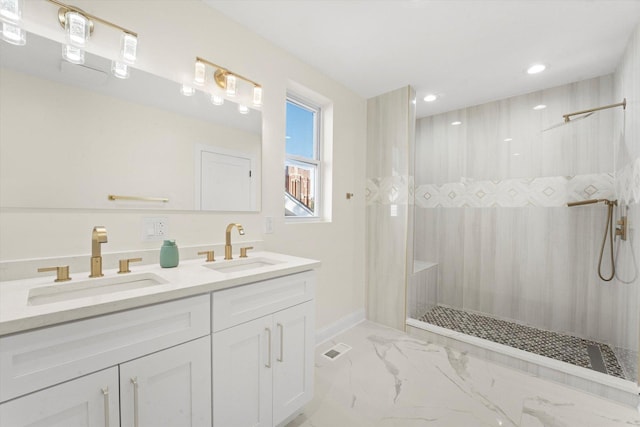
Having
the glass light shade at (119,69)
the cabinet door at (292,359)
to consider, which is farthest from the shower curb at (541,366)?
the glass light shade at (119,69)

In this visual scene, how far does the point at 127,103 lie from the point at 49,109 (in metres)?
0.29

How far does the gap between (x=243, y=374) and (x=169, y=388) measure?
0.31 metres

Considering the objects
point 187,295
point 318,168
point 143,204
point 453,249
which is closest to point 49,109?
point 143,204

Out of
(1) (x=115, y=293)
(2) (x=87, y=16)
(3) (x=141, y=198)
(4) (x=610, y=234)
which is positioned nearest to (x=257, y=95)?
(2) (x=87, y=16)

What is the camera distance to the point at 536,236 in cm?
272

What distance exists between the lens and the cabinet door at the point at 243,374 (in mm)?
1097

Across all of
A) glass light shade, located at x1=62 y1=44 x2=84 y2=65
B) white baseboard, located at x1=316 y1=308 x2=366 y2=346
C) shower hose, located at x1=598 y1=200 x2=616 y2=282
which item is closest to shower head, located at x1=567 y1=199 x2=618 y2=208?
shower hose, located at x1=598 y1=200 x2=616 y2=282

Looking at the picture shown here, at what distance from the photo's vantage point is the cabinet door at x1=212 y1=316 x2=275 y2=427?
3.60 feet

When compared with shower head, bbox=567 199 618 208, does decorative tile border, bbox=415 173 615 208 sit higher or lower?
higher

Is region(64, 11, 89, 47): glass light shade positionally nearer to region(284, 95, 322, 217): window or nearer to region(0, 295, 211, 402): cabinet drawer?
region(0, 295, 211, 402): cabinet drawer

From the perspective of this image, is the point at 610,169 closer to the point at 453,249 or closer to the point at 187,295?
the point at 453,249

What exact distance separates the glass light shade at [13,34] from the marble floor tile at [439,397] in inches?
84.2

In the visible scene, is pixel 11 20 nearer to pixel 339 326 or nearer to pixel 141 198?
pixel 141 198

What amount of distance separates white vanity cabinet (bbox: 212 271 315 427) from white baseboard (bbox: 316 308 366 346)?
85 centimetres
